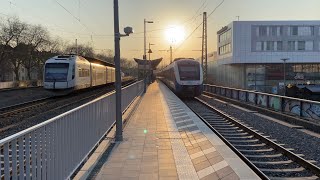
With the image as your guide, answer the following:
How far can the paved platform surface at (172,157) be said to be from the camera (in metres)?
7.36

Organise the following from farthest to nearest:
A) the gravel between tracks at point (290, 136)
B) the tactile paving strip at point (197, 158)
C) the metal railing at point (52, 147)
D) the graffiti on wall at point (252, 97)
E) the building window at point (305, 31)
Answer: the building window at point (305, 31), the graffiti on wall at point (252, 97), the gravel between tracks at point (290, 136), the tactile paving strip at point (197, 158), the metal railing at point (52, 147)

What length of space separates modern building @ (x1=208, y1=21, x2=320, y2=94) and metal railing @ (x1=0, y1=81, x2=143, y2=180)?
68.1m

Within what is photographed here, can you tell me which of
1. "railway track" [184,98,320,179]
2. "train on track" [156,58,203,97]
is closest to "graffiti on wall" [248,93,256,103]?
"train on track" [156,58,203,97]

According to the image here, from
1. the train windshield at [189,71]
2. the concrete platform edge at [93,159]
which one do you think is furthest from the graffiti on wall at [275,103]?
the concrete platform edge at [93,159]

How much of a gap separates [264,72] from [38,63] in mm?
40659

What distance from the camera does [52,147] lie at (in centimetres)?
579

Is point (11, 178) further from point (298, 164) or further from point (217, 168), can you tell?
point (298, 164)

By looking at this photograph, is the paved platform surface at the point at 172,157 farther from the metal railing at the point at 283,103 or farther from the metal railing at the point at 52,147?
the metal railing at the point at 283,103

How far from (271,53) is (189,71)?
50387 mm

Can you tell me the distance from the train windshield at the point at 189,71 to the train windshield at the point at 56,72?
28.9 feet

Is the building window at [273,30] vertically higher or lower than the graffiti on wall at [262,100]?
higher

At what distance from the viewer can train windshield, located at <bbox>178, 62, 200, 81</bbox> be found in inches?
1282

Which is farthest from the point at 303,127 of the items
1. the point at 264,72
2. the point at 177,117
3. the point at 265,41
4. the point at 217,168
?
the point at 265,41

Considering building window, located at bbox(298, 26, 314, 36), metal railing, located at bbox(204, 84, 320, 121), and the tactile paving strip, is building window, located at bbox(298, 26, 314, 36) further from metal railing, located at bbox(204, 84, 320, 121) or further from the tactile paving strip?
the tactile paving strip
